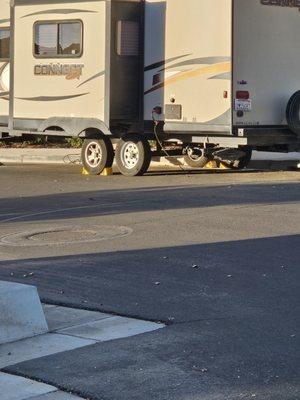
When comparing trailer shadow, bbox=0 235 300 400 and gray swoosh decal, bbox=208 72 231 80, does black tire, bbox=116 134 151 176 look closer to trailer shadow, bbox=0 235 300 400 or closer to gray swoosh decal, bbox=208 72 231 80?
gray swoosh decal, bbox=208 72 231 80

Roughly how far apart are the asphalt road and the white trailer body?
327cm

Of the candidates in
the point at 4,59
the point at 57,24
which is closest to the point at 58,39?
the point at 57,24

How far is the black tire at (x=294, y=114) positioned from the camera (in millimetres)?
17078

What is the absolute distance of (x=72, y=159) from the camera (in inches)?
861

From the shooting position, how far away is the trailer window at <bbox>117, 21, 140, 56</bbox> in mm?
17781

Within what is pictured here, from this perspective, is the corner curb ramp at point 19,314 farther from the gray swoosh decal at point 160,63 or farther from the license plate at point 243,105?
the gray swoosh decal at point 160,63

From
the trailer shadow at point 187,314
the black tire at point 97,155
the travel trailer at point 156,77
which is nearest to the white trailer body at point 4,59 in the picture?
the travel trailer at point 156,77

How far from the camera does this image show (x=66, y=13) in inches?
719

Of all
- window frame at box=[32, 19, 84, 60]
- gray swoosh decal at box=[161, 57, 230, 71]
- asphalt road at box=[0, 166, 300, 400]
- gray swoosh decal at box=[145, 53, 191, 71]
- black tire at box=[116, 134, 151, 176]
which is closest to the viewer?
asphalt road at box=[0, 166, 300, 400]

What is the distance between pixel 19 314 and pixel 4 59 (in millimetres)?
13454

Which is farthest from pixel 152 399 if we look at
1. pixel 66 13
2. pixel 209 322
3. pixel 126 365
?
pixel 66 13

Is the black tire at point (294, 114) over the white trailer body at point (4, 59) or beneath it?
beneath

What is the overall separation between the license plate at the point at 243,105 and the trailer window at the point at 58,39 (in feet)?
11.2

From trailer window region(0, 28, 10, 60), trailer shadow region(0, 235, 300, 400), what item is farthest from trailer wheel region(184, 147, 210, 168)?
trailer shadow region(0, 235, 300, 400)
